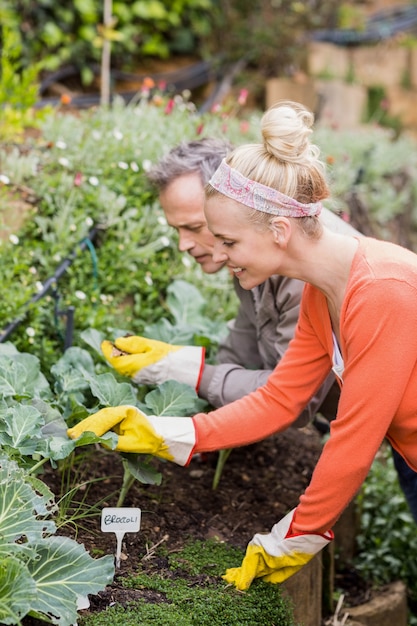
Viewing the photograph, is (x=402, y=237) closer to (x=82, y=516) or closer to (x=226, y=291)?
(x=226, y=291)

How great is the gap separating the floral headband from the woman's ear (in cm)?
2

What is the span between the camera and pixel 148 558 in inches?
90.7

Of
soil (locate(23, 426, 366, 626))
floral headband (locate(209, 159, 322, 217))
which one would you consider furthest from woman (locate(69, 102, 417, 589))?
soil (locate(23, 426, 366, 626))

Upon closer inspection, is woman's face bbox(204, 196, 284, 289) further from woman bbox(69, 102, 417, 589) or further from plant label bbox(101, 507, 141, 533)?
plant label bbox(101, 507, 141, 533)

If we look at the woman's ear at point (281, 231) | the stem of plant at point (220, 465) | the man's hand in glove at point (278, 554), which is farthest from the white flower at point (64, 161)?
the man's hand in glove at point (278, 554)

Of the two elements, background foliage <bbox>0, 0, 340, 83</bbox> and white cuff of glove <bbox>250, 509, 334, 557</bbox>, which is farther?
background foliage <bbox>0, 0, 340, 83</bbox>

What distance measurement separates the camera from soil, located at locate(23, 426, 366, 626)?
2311 mm

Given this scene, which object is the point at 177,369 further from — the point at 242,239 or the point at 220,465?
the point at 242,239

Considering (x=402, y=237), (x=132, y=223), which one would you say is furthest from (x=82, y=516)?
(x=402, y=237)

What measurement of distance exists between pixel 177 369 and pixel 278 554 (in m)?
0.81

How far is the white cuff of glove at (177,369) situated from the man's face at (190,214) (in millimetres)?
308

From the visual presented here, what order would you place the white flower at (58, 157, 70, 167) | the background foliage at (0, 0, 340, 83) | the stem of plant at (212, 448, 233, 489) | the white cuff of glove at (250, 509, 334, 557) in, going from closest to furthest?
the white cuff of glove at (250, 509, 334, 557), the stem of plant at (212, 448, 233, 489), the white flower at (58, 157, 70, 167), the background foliage at (0, 0, 340, 83)

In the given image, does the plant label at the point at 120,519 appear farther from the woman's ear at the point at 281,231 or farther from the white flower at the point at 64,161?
the white flower at the point at 64,161

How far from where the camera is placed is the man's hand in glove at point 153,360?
272cm
